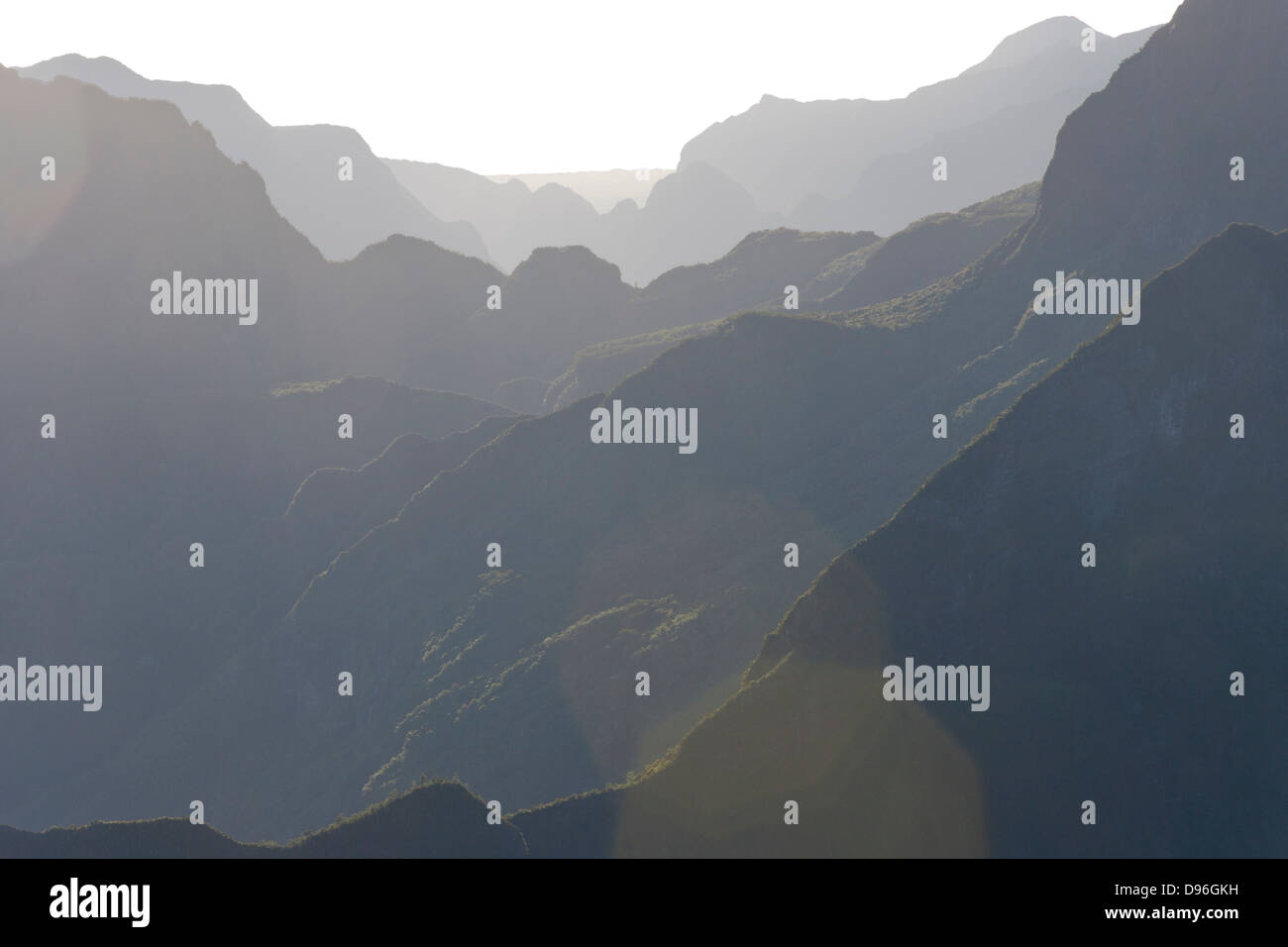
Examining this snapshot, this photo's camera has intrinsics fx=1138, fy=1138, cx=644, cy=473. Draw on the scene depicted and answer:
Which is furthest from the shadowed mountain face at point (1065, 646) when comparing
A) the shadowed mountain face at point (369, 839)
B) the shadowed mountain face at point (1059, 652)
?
the shadowed mountain face at point (369, 839)

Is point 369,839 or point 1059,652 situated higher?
point 1059,652

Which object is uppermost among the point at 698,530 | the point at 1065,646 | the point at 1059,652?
the point at 698,530

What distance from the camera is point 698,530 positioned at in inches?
3979

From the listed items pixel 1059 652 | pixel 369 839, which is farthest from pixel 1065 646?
pixel 369 839

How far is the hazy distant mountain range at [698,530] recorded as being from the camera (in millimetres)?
48375

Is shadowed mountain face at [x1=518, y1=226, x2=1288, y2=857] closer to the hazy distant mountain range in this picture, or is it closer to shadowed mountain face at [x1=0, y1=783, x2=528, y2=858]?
the hazy distant mountain range

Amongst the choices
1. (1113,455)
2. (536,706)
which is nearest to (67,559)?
(536,706)

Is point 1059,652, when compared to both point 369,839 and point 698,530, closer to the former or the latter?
point 369,839

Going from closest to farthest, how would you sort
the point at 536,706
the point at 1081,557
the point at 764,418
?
the point at 1081,557
the point at 536,706
the point at 764,418

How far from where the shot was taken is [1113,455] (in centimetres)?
5453

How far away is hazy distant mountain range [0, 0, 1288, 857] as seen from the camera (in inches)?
1905
